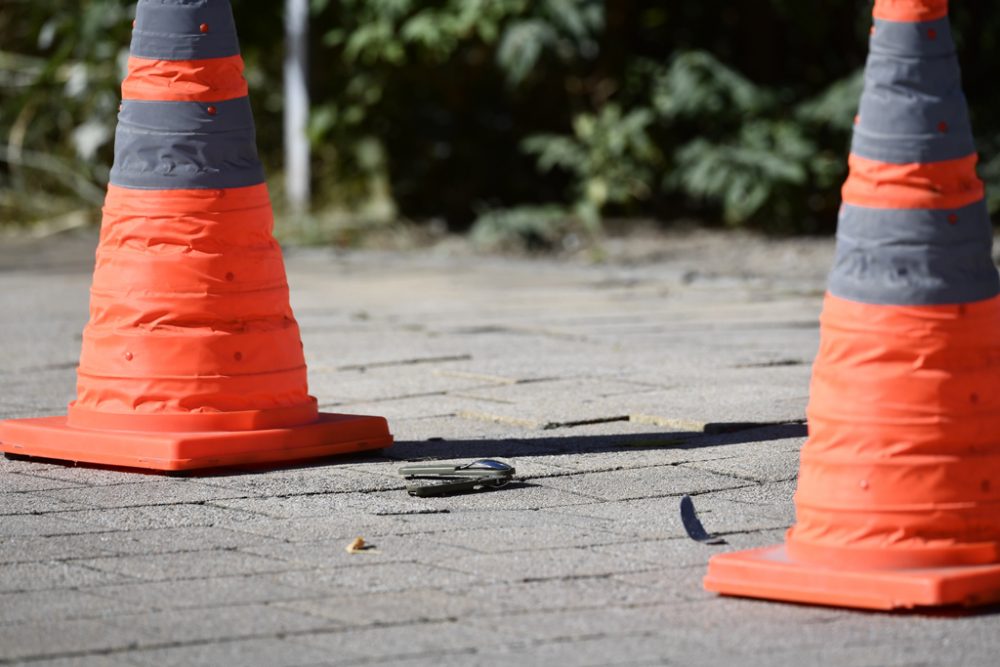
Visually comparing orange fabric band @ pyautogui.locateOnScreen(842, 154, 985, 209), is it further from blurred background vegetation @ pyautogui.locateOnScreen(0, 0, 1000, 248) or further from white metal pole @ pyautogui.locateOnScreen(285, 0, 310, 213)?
white metal pole @ pyautogui.locateOnScreen(285, 0, 310, 213)

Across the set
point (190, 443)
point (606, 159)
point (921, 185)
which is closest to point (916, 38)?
point (921, 185)

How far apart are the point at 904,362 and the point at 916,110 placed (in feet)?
1.66

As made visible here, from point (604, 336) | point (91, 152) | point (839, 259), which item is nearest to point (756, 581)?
point (839, 259)

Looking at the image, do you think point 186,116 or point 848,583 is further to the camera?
point 186,116

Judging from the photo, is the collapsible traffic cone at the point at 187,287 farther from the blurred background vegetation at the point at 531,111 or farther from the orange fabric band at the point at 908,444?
the blurred background vegetation at the point at 531,111

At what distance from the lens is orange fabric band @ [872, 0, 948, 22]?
3.62 meters

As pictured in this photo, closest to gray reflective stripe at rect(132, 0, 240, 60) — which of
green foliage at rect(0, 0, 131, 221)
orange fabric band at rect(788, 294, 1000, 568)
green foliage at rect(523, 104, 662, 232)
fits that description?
orange fabric band at rect(788, 294, 1000, 568)

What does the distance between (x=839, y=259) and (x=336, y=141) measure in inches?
412

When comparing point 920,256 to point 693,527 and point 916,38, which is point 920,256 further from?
point 693,527

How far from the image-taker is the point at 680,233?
1334 cm

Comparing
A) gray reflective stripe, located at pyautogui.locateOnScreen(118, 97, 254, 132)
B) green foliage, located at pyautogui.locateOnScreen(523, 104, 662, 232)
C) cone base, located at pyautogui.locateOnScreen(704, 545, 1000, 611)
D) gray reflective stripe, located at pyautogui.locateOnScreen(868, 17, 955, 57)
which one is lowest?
green foliage, located at pyautogui.locateOnScreen(523, 104, 662, 232)

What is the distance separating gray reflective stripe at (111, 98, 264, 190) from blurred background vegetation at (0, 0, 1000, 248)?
285 inches

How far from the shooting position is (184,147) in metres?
5.18

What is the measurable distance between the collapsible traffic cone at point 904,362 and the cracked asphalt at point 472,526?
0.16 metres
